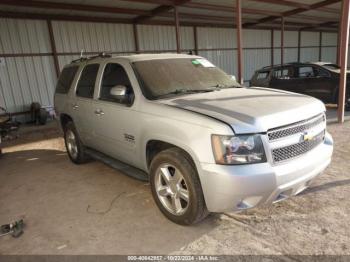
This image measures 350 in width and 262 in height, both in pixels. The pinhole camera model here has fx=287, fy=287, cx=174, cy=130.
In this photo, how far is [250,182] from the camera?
8.25 ft

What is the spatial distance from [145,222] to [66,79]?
3.59 m

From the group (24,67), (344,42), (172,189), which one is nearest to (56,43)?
(24,67)

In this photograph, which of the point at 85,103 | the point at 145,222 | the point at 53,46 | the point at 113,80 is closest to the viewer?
the point at 145,222

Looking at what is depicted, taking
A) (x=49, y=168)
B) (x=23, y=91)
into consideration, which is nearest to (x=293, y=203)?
(x=49, y=168)

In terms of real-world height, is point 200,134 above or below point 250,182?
above

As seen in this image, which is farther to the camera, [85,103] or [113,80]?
[85,103]

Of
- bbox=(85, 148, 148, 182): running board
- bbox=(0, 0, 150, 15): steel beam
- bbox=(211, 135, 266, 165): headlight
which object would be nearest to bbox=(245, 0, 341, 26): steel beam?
bbox=(0, 0, 150, 15): steel beam

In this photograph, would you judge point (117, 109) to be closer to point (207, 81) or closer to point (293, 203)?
point (207, 81)

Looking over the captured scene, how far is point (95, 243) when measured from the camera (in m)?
3.02

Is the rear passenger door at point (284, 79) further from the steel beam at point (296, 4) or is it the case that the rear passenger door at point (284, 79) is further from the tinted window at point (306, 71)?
the steel beam at point (296, 4)

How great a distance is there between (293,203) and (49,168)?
451cm

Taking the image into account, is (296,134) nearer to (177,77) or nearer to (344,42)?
(177,77)

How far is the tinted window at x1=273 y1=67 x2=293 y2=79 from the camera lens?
414 inches

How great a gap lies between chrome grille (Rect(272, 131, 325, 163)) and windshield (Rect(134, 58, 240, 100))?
54.2 inches
